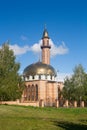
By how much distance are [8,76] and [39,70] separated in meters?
37.2

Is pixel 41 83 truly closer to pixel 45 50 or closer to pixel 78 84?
pixel 45 50

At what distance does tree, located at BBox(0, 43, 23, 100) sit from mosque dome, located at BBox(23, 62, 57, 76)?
33520 mm

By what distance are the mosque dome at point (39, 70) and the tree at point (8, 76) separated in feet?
110

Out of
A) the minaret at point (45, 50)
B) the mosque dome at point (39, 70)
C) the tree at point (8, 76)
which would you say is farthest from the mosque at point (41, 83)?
the tree at point (8, 76)

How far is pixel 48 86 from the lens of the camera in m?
81.5

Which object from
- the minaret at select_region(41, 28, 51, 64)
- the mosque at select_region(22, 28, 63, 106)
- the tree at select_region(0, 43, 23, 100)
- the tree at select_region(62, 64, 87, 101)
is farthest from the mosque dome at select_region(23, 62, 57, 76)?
the tree at select_region(0, 43, 23, 100)

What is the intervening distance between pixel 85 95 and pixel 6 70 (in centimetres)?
2546

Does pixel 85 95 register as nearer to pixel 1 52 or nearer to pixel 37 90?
pixel 37 90

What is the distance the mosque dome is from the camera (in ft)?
268

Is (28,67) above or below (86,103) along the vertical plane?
above

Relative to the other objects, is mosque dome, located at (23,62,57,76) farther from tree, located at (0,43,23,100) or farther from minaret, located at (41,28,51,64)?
tree, located at (0,43,23,100)

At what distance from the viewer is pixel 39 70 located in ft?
268

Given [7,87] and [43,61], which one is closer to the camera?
[7,87]

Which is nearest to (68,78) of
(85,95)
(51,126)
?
(85,95)
